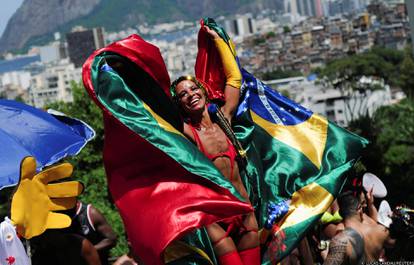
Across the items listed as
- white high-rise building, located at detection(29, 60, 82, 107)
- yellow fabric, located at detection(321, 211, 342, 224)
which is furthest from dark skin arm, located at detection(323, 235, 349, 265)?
white high-rise building, located at detection(29, 60, 82, 107)

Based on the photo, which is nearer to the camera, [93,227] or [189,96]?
[189,96]

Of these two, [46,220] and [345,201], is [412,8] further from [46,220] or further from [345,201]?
[46,220]

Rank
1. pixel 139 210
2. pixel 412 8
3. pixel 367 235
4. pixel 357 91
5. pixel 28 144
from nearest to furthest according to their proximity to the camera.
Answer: pixel 139 210, pixel 367 235, pixel 28 144, pixel 412 8, pixel 357 91

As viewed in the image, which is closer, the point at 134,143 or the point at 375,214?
the point at 134,143

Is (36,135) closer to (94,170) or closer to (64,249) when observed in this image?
(64,249)

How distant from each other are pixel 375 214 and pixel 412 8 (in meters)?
7.18

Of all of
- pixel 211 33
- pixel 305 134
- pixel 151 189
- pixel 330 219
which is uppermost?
pixel 211 33

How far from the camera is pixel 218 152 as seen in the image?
5258 mm

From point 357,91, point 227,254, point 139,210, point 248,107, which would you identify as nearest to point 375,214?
point 248,107

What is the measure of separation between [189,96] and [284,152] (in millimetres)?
917

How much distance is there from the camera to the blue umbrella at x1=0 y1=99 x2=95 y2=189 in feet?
19.3

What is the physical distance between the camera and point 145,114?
4941 millimetres

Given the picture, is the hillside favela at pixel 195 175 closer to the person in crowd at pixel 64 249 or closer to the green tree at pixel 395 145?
the person in crowd at pixel 64 249

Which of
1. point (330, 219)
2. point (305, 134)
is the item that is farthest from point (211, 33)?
point (330, 219)
